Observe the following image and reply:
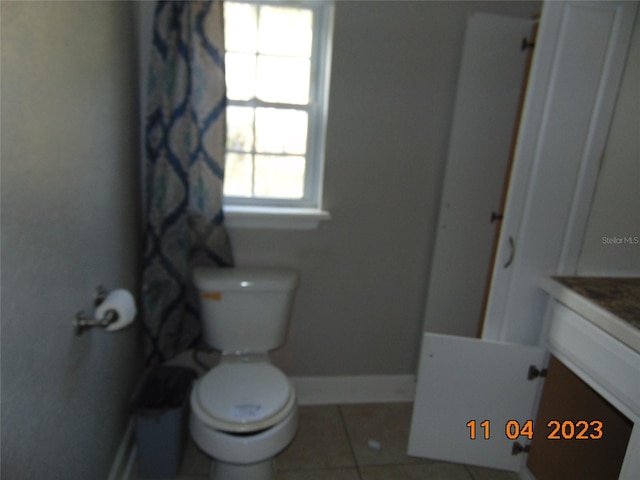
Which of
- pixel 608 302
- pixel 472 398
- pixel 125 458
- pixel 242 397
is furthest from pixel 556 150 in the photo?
pixel 125 458

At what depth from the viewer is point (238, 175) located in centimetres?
191

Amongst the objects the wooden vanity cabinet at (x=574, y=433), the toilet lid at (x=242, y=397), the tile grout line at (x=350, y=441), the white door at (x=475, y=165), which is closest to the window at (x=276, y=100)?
the white door at (x=475, y=165)

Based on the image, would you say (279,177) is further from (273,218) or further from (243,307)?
(243,307)

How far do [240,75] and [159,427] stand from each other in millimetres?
1393

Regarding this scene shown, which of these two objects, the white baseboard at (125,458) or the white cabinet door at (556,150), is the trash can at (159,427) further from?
the white cabinet door at (556,150)

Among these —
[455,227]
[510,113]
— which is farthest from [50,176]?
[510,113]

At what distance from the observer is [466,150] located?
6.09 ft

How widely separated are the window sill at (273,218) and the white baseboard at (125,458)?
903mm

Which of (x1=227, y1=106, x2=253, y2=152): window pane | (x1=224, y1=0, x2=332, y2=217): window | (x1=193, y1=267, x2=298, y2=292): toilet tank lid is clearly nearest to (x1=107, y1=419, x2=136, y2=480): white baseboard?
(x1=193, y1=267, x2=298, y2=292): toilet tank lid

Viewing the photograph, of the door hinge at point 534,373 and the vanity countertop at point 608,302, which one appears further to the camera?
the door hinge at point 534,373

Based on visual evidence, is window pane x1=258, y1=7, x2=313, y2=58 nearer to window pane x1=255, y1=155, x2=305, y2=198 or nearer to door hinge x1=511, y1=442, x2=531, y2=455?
window pane x1=255, y1=155, x2=305, y2=198

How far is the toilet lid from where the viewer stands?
1.41m

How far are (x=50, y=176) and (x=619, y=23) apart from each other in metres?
1.53

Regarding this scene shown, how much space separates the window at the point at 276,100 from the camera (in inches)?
69.9
